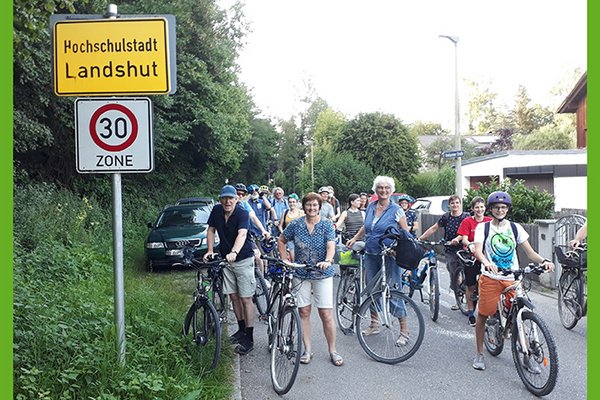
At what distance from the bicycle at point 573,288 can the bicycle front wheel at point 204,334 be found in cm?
452

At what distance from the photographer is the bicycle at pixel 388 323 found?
241 inches

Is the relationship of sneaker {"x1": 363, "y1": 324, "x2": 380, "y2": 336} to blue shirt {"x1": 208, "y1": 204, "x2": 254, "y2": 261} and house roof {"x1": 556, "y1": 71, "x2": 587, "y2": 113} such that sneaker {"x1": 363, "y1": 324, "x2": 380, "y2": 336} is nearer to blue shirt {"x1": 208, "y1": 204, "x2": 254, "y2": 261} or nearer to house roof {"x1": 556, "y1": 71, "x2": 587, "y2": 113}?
blue shirt {"x1": 208, "y1": 204, "x2": 254, "y2": 261}

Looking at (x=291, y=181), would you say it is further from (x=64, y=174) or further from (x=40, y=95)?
(x=40, y=95)

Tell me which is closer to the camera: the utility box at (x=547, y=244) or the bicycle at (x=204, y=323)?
the bicycle at (x=204, y=323)

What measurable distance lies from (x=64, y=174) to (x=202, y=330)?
1428 centimetres

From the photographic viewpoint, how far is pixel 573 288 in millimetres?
7523

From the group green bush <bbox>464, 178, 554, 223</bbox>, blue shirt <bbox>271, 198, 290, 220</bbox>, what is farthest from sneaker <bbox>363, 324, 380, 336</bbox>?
green bush <bbox>464, 178, 554, 223</bbox>

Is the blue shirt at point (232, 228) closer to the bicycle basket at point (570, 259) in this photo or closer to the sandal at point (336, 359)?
the sandal at point (336, 359)

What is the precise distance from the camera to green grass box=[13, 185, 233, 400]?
4555mm

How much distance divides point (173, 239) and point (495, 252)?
8800 mm

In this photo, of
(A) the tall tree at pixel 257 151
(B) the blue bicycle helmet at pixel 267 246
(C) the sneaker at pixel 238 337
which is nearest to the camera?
(C) the sneaker at pixel 238 337

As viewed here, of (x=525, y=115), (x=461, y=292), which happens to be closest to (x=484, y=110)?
(x=525, y=115)

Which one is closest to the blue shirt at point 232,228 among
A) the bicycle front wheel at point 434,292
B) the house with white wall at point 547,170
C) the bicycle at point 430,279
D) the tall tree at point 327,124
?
the bicycle at point 430,279

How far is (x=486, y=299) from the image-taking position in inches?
223
